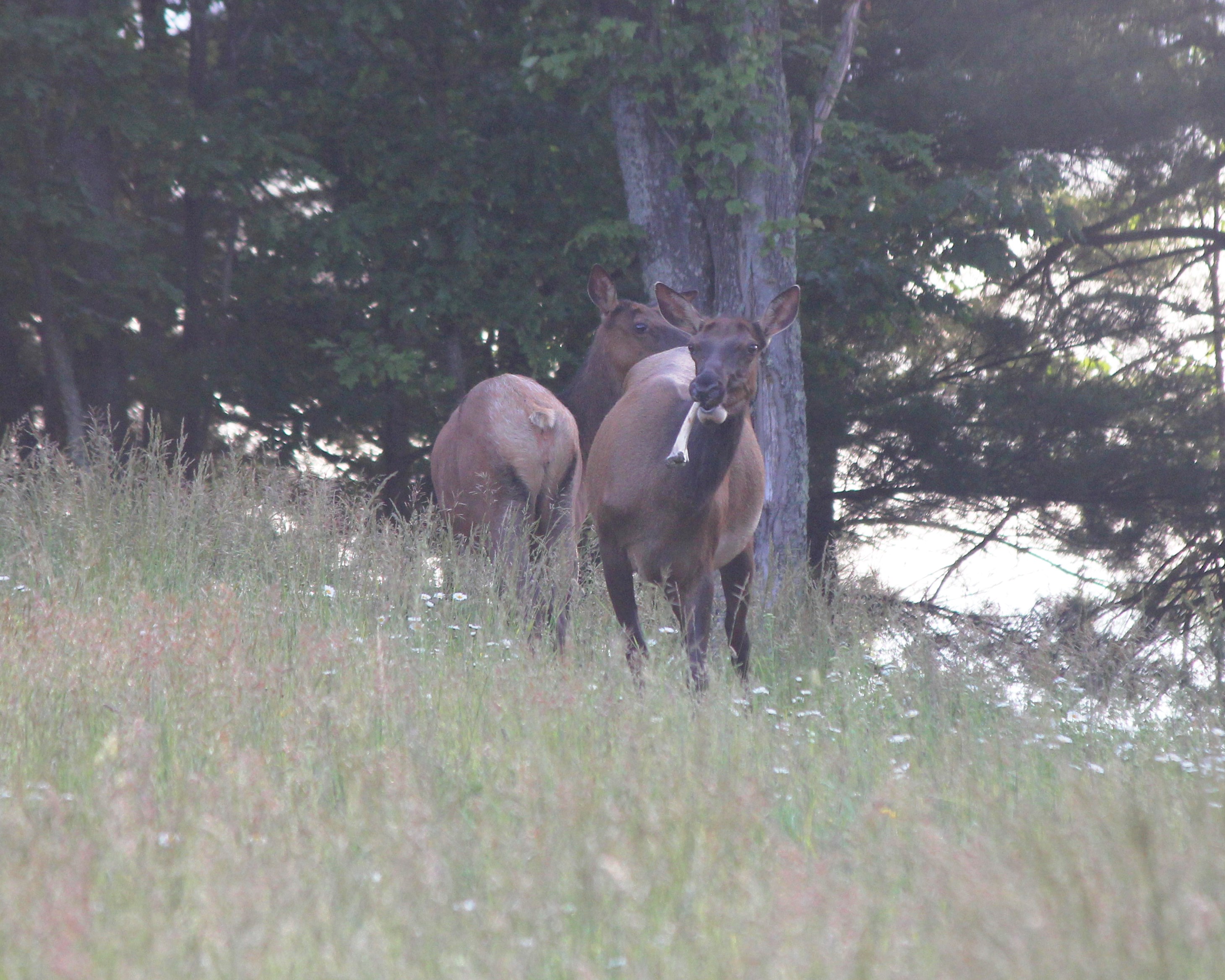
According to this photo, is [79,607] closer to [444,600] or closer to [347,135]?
[444,600]

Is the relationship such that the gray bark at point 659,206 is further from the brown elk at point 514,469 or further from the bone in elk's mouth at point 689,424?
the bone in elk's mouth at point 689,424

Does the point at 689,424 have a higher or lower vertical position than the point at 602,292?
lower

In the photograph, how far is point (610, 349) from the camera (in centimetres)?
970

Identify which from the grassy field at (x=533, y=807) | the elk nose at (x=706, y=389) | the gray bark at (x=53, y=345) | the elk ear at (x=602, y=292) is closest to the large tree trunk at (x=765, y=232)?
the elk ear at (x=602, y=292)

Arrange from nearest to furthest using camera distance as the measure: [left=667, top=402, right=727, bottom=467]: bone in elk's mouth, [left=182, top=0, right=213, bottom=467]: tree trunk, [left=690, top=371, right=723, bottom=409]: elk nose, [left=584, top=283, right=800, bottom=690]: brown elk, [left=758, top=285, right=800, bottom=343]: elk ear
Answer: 1. [left=690, top=371, right=723, bottom=409]: elk nose
2. [left=667, top=402, right=727, bottom=467]: bone in elk's mouth
3. [left=584, top=283, right=800, bottom=690]: brown elk
4. [left=758, top=285, right=800, bottom=343]: elk ear
5. [left=182, top=0, right=213, bottom=467]: tree trunk

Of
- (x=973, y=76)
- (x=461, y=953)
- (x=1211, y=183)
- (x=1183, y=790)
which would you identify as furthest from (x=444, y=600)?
(x=1211, y=183)

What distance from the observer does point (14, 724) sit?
4.66 meters

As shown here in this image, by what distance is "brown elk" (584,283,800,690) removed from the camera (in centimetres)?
659

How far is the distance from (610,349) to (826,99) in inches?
150

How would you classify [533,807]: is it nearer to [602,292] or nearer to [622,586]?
[622,586]

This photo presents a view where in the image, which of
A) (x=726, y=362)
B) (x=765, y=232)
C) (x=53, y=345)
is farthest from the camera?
(x=53, y=345)

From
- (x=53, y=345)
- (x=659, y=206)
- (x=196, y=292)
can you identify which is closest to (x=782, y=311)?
(x=659, y=206)

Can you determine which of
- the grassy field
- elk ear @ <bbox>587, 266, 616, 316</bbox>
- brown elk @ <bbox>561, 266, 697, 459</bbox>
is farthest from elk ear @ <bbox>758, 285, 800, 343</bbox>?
elk ear @ <bbox>587, 266, 616, 316</bbox>

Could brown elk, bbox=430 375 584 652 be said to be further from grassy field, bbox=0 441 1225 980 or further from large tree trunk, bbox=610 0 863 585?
large tree trunk, bbox=610 0 863 585
